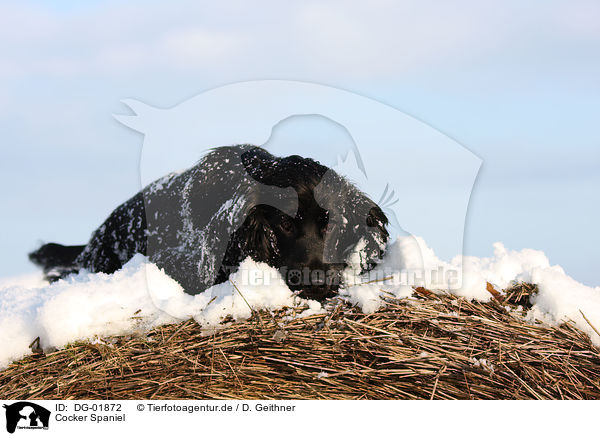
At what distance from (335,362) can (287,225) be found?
1206 mm

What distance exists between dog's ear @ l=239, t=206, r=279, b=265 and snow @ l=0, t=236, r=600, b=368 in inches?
3.3

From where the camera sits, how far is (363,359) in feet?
12.1

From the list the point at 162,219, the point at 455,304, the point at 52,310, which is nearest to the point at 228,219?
the point at 162,219

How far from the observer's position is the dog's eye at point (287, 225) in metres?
4.32

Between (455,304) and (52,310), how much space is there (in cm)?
315

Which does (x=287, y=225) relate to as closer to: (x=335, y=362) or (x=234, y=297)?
(x=234, y=297)
